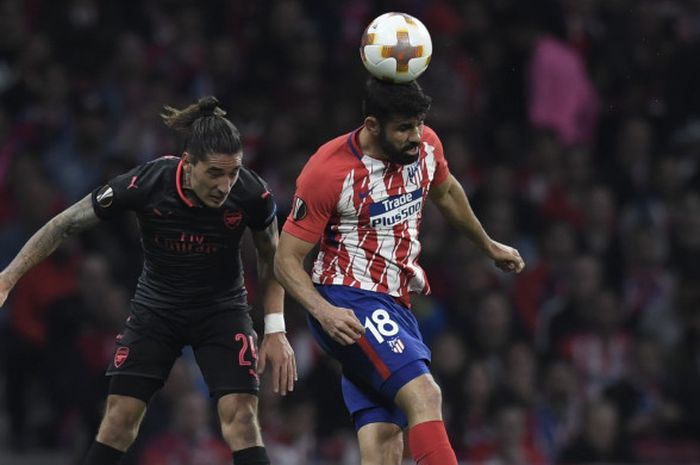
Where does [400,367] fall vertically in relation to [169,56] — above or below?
below

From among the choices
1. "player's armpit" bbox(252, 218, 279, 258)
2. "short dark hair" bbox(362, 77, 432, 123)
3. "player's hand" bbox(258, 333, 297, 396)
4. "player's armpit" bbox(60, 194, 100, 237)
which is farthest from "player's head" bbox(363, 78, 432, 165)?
"player's armpit" bbox(60, 194, 100, 237)

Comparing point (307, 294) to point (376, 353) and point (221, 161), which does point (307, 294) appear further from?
point (221, 161)

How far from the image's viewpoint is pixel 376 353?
269 inches

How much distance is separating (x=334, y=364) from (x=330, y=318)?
4301mm

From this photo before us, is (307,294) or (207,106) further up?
(207,106)

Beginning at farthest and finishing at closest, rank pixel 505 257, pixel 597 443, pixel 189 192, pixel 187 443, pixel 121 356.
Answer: pixel 597 443 < pixel 187 443 < pixel 505 257 < pixel 121 356 < pixel 189 192

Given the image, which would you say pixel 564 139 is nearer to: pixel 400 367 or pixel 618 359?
pixel 618 359

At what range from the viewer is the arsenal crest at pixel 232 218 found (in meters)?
7.13

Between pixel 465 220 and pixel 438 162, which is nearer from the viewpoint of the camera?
pixel 438 162

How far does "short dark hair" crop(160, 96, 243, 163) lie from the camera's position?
22.7ft

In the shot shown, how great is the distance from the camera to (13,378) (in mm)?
11102

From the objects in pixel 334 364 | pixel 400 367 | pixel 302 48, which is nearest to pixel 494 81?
pixel 302 48

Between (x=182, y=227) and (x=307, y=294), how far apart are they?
721 mm

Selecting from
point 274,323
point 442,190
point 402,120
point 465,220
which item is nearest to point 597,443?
point 465,220
